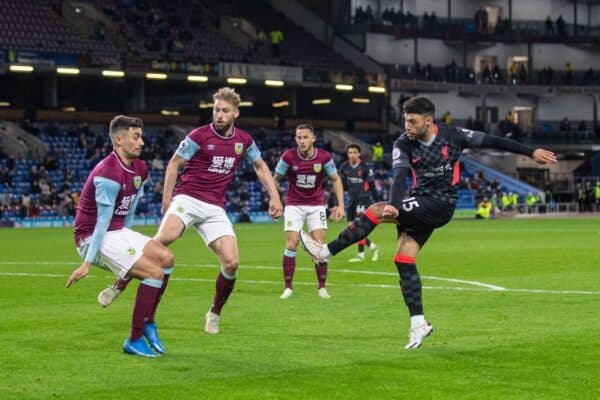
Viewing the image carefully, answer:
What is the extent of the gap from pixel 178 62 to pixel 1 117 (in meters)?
10.1

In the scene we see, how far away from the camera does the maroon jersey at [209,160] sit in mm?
13844

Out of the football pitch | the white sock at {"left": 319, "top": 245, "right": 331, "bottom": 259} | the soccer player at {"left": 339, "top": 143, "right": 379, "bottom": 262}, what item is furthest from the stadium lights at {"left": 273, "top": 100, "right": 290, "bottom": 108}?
the white sock at {"left": 319, "top": 245, "right": 331, "bottom": 259}

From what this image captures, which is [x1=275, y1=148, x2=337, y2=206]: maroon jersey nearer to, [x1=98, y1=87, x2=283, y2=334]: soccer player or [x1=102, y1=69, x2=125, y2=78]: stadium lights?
[x1=98, y1=87, x2=283, y2=334]: soccer player

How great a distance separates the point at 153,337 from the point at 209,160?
2.71 metres

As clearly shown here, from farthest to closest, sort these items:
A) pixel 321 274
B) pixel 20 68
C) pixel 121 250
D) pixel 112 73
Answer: pixel 112 73 < pixel 20 68 < pixel 321 274 < pixel 121 250

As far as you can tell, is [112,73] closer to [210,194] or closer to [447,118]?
[447,118]

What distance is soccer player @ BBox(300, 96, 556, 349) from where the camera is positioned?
12055 millimetres

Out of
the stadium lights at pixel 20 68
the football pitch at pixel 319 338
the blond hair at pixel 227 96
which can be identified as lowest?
the football pitch at pixel 319 338

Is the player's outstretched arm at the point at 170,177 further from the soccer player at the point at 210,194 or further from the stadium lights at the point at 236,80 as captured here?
the stadium lights at the point at 236,80

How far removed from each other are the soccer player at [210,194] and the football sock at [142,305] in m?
1.98

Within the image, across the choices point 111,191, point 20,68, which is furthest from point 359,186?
point 20,68

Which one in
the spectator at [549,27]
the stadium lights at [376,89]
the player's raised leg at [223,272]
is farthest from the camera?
the spectator at [549,27]

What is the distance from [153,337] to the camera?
39.5ft

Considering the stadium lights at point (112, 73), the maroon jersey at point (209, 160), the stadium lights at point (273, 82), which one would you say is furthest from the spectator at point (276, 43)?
the maroon jersey at point (209, 160)
